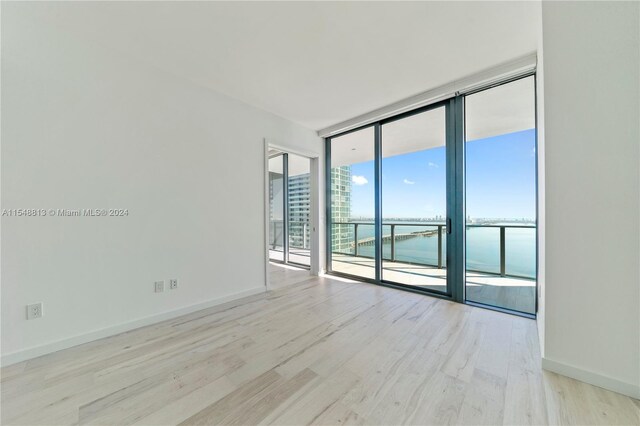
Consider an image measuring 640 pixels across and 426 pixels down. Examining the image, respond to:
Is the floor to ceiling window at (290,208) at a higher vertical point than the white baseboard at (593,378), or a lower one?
higher

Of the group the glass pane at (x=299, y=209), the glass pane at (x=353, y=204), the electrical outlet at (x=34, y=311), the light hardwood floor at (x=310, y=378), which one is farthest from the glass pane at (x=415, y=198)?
the electrical outlet at (x=34, y=311)

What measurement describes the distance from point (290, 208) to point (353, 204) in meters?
1.70

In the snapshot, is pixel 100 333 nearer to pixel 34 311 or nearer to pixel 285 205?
pixel 34 311

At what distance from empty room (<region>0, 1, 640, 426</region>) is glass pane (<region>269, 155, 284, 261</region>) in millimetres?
1846

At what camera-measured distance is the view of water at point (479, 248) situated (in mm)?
2797

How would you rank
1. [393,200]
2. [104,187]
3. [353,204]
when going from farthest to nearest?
[353,204] < [393,200] < [104,187]

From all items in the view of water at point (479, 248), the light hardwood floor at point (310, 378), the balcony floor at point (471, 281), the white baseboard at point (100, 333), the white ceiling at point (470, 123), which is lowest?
the light hardwood floor at point (310, 378)

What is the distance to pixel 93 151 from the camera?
211cm

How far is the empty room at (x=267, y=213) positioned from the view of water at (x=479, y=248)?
0.13ft

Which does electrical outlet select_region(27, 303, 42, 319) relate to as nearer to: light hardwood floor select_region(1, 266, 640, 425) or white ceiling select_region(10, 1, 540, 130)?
light hardwood floor select_region(1, 266, 640, 425)

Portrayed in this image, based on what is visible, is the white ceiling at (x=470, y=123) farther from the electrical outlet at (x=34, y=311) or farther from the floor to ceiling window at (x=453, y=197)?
the electrical outlet at (x=34, y=311)

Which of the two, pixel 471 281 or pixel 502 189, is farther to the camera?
pixel 471 281

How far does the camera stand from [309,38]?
202cm

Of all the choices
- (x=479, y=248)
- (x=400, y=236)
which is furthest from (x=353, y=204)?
(x=479, y=248)
